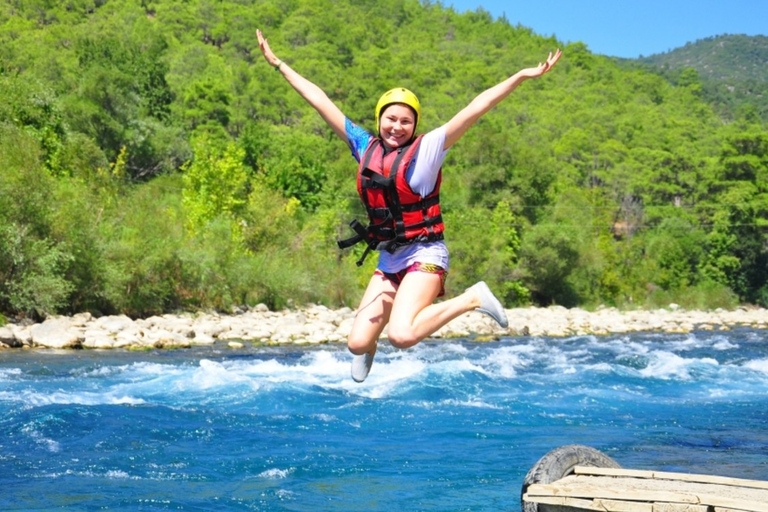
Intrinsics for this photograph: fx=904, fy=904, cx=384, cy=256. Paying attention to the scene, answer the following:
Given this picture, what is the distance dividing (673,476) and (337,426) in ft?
21.0

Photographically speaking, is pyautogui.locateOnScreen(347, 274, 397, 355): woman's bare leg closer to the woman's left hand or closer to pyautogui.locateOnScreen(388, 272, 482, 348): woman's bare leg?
pyautogui.locateOnScreen(388, 272, 482, 348): woman's bare leg

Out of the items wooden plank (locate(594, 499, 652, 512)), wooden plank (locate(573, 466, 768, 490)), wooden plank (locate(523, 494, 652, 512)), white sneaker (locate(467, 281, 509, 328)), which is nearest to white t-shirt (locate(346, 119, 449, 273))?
white sneaker (locate(467, 281, 509, 328))

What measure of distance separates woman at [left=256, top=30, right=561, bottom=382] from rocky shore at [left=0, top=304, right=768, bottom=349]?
1475 centimetres

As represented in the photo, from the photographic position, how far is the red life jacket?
6.38m

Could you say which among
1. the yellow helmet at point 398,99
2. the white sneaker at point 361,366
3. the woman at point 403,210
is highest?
the yellow helmet at point 398,99

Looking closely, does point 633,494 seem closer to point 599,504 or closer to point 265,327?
point 599,504

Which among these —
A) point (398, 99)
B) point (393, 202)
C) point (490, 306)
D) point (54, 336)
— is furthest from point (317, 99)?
point (54, 336)

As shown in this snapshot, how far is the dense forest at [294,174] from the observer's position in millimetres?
26219

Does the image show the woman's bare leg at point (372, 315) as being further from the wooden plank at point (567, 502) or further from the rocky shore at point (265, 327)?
the rocky shore at point (265, 327)

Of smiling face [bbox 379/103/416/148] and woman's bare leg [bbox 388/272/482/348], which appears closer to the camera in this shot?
woman's bare leg [bbox 388/272/482/348]

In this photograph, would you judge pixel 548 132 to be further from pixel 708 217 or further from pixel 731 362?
pixel 731 362

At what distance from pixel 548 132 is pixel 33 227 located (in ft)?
213

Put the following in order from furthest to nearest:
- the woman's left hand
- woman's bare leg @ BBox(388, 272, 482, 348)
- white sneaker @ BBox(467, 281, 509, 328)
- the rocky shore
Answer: the rocky shore, white sneaker @ BBox(467, 281, 509, 328), woman's bare leg @ BBox(388, 272, 482, 348), the woman's left hand

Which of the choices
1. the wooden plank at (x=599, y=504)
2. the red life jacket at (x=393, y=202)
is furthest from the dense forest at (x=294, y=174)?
the wooden plank at (x=599, y=504)
